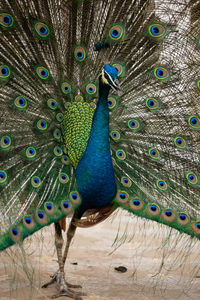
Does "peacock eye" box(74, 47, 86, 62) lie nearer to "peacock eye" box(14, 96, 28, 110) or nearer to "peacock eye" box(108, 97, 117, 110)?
"peacock eye" box(108, 97, 117, 110)

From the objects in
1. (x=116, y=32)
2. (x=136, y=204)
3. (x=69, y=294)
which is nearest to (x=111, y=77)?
(x=116, y=32)

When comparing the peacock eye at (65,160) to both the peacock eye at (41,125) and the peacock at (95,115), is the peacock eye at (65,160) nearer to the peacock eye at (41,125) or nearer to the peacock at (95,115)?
the peacock at (95,115)

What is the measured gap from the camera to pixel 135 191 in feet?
8.46

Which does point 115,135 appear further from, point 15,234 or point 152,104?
point 15,234

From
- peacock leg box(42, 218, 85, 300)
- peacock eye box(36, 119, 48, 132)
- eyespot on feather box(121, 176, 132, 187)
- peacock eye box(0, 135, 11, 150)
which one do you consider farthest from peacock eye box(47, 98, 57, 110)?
peacock leg box(42, 218, 85, 300)

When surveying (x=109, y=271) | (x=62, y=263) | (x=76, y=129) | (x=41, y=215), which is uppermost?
(x=76, y=129)

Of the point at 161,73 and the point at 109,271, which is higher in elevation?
the point at 161,73

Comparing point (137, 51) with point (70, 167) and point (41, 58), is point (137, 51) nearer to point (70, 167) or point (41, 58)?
point (41, 58)

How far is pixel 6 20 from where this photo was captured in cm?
230

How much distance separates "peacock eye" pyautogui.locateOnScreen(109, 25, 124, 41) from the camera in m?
2.41

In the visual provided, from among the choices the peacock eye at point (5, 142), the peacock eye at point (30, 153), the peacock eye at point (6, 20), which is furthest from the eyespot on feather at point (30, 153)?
the peacock eye at point (6, 20)

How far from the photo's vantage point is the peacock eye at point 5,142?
2439 mm

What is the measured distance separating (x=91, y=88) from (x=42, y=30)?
531 mm

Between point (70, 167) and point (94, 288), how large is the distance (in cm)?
100
